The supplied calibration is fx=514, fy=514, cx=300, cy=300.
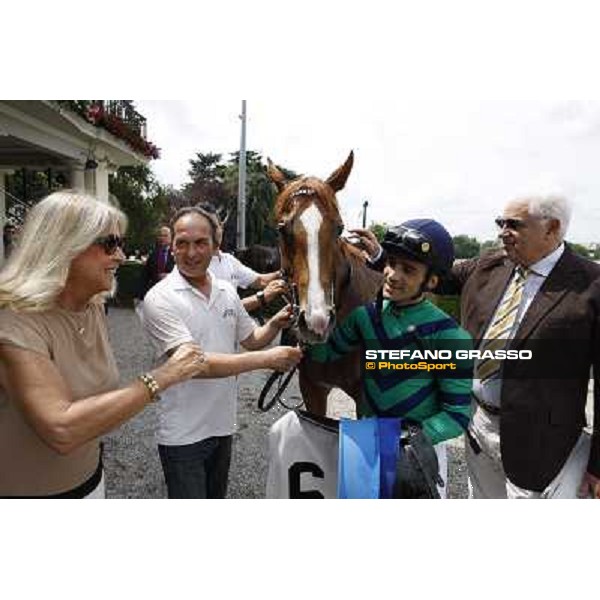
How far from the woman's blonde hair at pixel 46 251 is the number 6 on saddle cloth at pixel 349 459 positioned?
865mm

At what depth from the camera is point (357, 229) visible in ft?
5.75

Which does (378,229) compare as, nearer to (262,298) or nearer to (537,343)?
(262,298)

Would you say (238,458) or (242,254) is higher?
(242,254)

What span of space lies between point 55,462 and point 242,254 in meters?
0.87

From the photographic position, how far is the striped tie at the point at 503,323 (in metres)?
1.61

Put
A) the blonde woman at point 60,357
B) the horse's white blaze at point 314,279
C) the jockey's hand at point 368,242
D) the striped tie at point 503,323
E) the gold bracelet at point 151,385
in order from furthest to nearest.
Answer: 1. the jockey's hand at point 368,242
2. the striped tie at point 503,323
3. the horse's white blaze at point 314,279
4. the gold bracelet at point 151,385
5. the blonde woman at point 60,357

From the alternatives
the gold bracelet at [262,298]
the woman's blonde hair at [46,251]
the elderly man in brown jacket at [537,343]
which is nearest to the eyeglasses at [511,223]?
the elderly man in brown jacket at [537,343]

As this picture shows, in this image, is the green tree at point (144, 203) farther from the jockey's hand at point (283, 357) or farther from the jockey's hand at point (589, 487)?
the jockey's hand at point (589, 487)

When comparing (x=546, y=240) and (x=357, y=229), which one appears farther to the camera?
(x=357, y=229)

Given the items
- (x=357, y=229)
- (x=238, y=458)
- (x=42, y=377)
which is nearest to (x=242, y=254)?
(x=357, y=229)

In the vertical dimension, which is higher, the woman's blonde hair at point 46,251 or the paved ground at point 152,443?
the woman's blonde hair at point 46,251

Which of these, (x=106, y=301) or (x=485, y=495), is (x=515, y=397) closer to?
(x=485, y=495)

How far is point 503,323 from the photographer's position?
5.36 feet

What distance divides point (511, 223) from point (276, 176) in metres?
0.76
